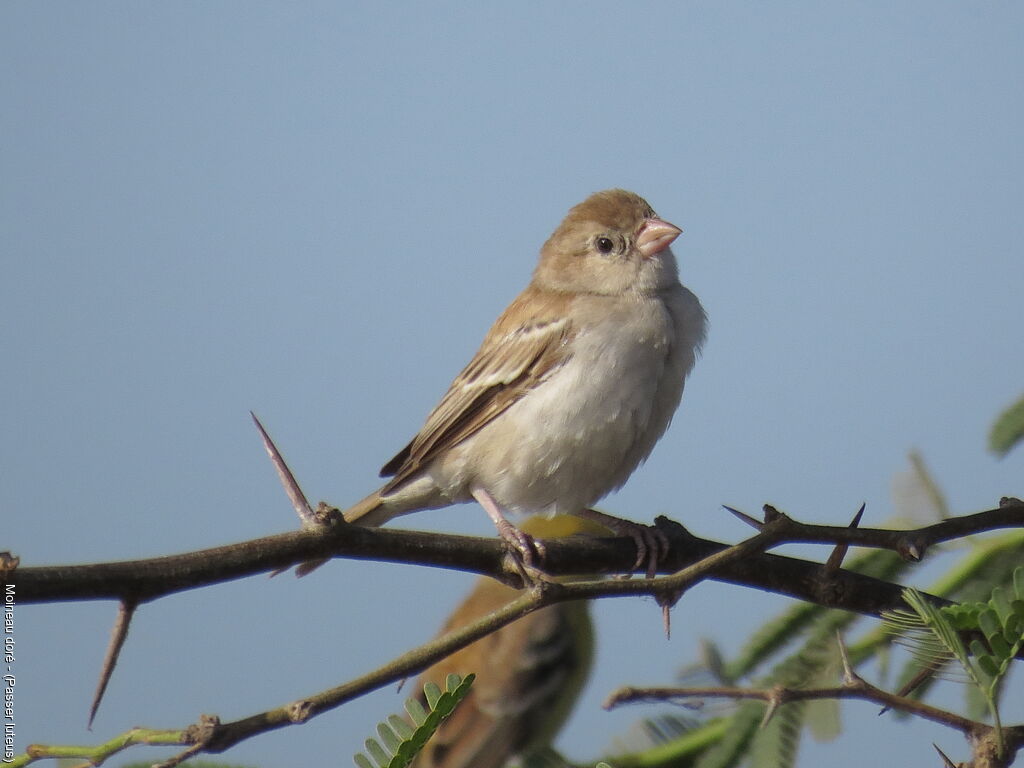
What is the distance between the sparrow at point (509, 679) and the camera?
3691 millimetres

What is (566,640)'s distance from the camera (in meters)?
4.12

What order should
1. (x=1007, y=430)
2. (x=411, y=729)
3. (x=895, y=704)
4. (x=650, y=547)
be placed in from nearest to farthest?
(x=411, y=729) < (x=895, y=704) < (x=650, y=547) < (x=1007, y=430)

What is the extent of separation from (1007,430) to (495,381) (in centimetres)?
201

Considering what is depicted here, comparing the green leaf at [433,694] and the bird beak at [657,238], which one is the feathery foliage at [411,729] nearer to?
the green leaf at [433,694]

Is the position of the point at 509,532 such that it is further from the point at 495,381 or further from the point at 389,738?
the point at 389,738

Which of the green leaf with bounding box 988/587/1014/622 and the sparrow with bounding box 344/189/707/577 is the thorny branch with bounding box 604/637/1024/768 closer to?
the green leaf with bounding box 988/587/1014/622

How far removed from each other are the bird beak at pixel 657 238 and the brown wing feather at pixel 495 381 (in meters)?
0.46

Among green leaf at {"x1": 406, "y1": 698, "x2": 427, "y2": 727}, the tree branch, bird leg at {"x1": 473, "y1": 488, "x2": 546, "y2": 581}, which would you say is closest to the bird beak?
bird leg at {"x1": 473, "y1": 488, "x2": 546, "y2": 581}

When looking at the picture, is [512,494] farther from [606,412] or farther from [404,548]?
[404,548]

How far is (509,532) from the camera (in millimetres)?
4438

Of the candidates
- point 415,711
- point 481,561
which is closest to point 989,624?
point 481,561

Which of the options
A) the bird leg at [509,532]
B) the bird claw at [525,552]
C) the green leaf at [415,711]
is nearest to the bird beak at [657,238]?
the bird leg at [509,532]

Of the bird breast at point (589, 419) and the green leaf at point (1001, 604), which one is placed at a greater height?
the bird breast at point (589, 419)

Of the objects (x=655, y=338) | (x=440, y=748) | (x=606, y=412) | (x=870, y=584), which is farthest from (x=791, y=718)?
(x=655, y=338)
